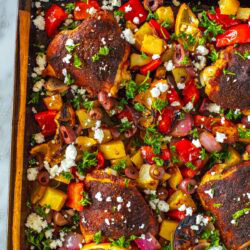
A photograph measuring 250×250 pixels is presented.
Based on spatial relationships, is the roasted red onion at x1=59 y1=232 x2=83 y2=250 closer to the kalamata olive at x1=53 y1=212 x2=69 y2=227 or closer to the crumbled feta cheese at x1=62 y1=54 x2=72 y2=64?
the kalamata olive at x1=53 y1=212 x2=69 y2=227

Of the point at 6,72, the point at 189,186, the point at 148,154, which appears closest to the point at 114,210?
the point at 148,154

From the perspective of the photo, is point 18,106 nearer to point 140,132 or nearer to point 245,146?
point 140,132

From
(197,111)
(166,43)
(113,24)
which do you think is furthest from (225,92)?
(113,24)

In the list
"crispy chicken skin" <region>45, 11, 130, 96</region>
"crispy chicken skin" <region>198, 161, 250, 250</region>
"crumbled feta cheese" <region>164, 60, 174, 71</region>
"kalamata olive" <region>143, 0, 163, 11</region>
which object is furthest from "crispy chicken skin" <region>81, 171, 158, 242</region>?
"kalamata olive" <region>143, 0, 163, 11</region>

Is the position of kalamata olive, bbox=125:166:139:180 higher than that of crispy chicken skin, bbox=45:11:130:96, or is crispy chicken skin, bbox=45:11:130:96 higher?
crispy chicken skin, bbox=45:11:130:96

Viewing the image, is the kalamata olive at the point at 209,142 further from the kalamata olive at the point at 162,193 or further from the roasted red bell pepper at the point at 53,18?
the roasted red bell pepper at the point at 53,18

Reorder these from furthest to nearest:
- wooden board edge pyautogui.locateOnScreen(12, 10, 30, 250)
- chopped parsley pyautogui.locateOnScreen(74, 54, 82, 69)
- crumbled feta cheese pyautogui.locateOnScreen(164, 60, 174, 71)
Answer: crumbled feta cheese pyautogui.locateOnScreen(164, 60, 174, 71) < chopped parsley pyautogui.locateOnScreen(74, 54, 82, 69) < wooden board edge pyautogui.locateOnScreen(12, 10, 30, 250)

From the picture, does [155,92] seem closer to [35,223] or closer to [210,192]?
[210,192]
